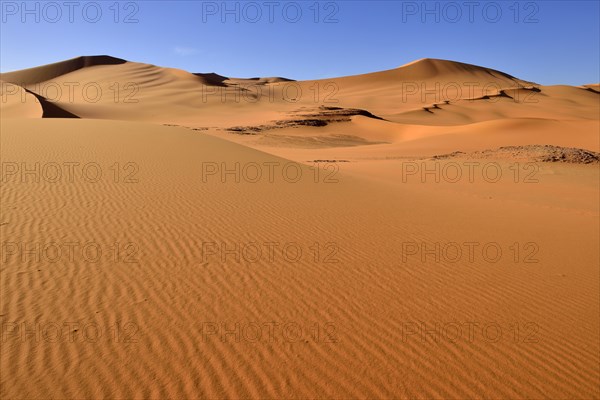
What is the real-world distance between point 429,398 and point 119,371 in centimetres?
244

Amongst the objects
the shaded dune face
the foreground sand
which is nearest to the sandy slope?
Answer: the foreground sand

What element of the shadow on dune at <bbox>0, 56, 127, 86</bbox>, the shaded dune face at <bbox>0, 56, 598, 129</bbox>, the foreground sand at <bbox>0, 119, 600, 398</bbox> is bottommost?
the foreground sand at <bbox>0, 119, 600, 398</bbox>

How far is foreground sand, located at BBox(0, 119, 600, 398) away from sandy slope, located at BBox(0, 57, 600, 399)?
A: 0.02 m

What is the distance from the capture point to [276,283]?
16.3 ft

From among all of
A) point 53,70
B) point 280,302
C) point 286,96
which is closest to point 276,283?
point 280,302

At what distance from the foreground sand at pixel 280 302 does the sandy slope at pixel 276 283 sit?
0.07 feet

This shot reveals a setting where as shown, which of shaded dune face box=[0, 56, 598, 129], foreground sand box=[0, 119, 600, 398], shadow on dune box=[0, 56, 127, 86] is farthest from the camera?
shadow on dune box=[0, 56, 127, 86]

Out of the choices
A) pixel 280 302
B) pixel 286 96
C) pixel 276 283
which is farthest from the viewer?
pixel 286 96

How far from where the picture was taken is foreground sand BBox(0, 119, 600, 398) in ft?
10.8

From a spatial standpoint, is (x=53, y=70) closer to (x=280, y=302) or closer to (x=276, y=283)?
(x=276, y=283)

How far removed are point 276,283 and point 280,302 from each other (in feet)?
1.59

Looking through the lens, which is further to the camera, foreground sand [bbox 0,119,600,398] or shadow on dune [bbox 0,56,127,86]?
shadow on dune [bbox 0,56,127,86]

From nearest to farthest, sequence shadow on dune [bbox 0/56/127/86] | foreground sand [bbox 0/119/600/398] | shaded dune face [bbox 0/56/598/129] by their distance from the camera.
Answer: foreground sand [bbox 0/119/600/398], shaded dune face [bbox 0/56/598/129], shadow on dune [bbox 0/56/127/86]

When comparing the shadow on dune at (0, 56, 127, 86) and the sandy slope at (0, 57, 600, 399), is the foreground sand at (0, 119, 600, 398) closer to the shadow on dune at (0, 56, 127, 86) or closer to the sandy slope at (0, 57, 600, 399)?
the sandy slope at (0, 57, 600, 399)
